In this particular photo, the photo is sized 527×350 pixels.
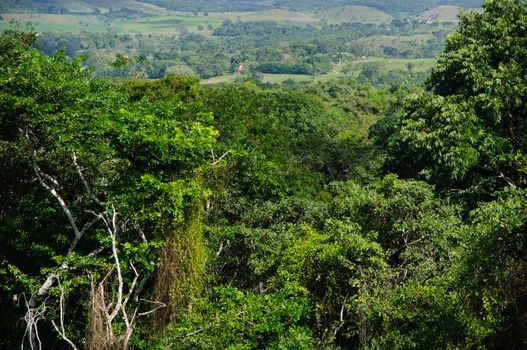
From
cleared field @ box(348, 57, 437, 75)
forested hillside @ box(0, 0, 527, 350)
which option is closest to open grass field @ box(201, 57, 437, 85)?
cleared field @ box(348, 57, 437, 75)

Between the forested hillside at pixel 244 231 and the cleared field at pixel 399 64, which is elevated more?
the forested hillside at pixel 244 231

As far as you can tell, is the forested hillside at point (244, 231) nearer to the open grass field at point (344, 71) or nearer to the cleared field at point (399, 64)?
the open grass field at point (344, 71)

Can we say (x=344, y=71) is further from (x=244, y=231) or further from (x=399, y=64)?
(x=244, y=231)

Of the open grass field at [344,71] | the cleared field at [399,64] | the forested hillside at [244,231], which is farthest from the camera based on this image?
the cleared field at [399,64]

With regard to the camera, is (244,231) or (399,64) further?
(399,64)

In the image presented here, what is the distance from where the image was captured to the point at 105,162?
1145 cm

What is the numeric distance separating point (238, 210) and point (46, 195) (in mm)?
4596

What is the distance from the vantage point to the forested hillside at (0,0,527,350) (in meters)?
8.00

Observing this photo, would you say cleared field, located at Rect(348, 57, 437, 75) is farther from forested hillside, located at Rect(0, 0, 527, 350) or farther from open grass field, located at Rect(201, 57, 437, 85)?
forested hillside, located at Rect(0, 0, 527, 350)

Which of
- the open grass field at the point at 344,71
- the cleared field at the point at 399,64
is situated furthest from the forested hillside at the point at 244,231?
the cleared field at the point at 399,64

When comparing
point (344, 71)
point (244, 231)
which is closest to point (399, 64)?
point (344, 71)

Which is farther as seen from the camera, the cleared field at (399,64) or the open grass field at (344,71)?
the cleared field at (399,64)

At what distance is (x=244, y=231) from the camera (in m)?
12.3

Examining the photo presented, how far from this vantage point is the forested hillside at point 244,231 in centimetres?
800
